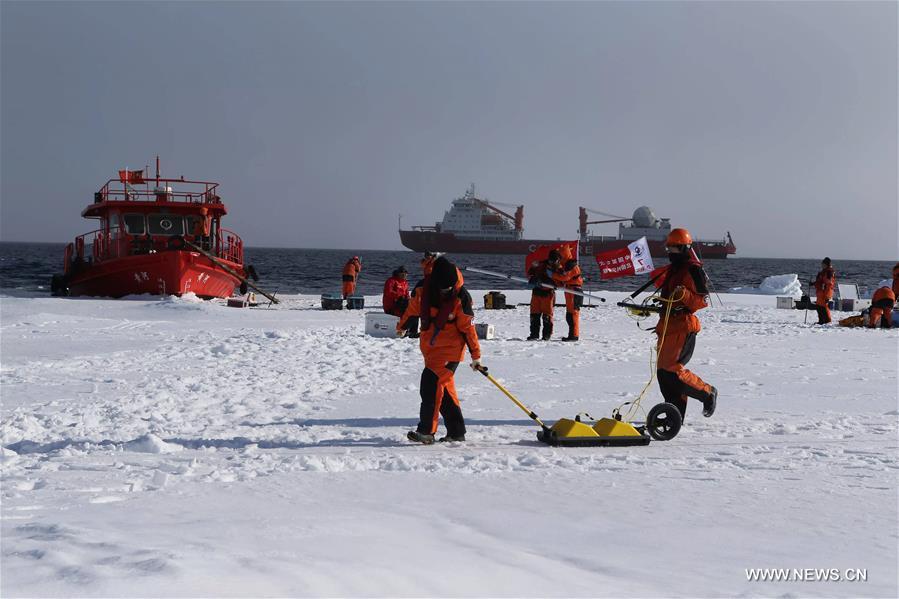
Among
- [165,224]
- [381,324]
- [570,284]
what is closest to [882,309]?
[570,284]

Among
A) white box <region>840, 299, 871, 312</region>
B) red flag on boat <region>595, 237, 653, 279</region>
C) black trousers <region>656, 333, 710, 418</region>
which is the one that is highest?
red flag on boat <region>595, 237, 653, 279</region>

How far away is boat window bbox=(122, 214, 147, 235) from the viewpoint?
71.8ft

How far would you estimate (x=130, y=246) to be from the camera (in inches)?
851

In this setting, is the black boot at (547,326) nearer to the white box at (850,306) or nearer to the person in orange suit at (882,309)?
the person in orange suit at (882,309)

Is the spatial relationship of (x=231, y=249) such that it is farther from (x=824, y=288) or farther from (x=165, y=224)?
(x=824, y=288)

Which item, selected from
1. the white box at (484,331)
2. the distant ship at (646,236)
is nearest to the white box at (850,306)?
the white box at (484,331)

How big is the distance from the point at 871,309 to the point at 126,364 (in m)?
13.1

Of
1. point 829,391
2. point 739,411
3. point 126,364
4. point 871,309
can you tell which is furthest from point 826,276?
point 126,364

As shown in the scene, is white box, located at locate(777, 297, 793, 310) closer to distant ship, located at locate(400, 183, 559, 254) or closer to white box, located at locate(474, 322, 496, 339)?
white box, located at locate(474, 322, 496, 339)

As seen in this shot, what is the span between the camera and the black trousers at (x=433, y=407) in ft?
18.8

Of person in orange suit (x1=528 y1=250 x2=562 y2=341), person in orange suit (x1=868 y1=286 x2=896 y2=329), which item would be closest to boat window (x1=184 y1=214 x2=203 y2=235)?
person in orange suit (x1=528 y1=250 x2=562 y2=341)

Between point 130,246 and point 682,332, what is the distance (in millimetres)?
18718

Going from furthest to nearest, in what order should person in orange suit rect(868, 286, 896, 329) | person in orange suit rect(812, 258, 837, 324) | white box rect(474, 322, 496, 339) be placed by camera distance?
person in orange suit rect(812, 258, 837, 324), person in orange suit rect(868, 286, 896, 329), white box rect(474, 322, 496, 339)

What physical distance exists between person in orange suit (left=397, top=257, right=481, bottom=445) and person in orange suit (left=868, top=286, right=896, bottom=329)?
12.0 metres
